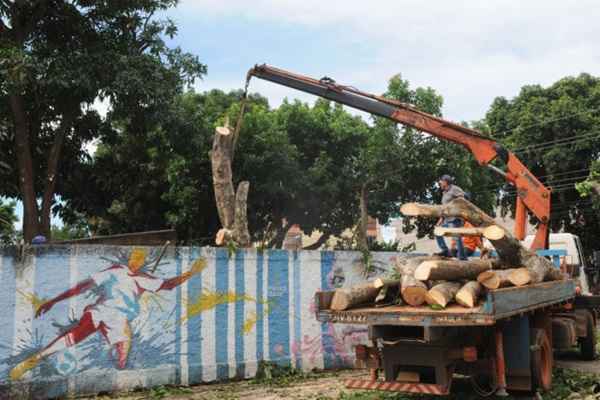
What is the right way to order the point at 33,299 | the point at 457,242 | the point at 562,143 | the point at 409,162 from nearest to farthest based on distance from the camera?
the point at 33,299 → the point at 457,242 → the point at 409,162 → the point at 562,143

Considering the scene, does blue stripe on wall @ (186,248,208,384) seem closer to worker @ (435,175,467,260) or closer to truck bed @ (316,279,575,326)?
truck bed @ (316,279,575,326)

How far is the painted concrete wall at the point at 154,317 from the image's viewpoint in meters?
8.23

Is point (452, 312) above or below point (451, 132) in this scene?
below

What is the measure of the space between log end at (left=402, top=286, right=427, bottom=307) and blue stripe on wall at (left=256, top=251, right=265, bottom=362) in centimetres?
374

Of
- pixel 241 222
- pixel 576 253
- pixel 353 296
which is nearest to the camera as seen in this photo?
pixel 353 296

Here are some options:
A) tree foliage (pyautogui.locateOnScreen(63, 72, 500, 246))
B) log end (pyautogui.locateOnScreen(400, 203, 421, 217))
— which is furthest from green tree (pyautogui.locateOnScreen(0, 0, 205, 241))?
log end (pyautogui.locateOnScreen(400, 203, 421, 217))

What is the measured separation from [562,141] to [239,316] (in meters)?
21.9

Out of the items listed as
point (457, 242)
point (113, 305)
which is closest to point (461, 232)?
point (457, 242)

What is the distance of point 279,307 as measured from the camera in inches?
424

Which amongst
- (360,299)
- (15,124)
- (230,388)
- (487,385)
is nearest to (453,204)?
(360,299)

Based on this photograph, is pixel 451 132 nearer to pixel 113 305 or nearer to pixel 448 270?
pixel 448 270

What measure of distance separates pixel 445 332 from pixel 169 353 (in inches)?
173

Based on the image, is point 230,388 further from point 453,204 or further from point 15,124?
point 15,124

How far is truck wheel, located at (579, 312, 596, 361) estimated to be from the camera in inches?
479
